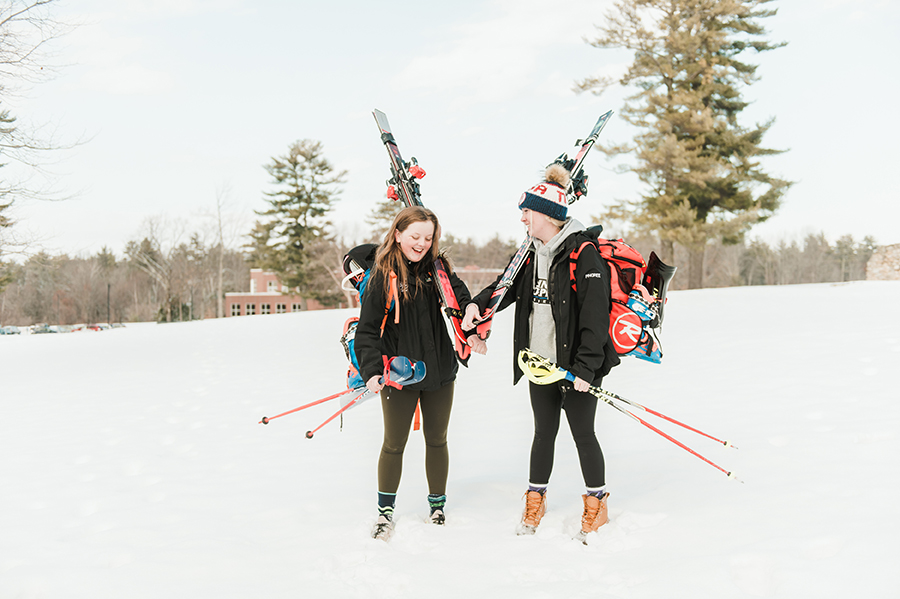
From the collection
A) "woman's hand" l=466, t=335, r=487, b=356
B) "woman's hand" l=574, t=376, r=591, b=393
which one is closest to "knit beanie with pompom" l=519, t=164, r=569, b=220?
"woman's hand" l=466, t=335, r=487, b=356

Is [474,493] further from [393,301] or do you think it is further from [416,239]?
[416,239]

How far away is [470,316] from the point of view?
300 centimetres

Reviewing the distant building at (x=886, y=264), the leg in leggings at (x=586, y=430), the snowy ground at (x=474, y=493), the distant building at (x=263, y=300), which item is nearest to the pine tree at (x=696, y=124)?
the distant building at (x=886, y=264)

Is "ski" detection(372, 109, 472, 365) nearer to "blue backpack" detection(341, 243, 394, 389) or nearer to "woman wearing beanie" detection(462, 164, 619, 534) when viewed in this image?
"woman wearing beanie" detection(462, 164, 619, 534)

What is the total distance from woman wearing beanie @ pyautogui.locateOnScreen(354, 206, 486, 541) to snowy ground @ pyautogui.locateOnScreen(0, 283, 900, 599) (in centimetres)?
38

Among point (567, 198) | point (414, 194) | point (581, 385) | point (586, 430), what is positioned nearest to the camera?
point (581, 385)

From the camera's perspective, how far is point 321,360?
9.80 metres

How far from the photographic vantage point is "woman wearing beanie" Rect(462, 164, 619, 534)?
2.80 m

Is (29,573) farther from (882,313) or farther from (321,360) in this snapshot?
(882,313)

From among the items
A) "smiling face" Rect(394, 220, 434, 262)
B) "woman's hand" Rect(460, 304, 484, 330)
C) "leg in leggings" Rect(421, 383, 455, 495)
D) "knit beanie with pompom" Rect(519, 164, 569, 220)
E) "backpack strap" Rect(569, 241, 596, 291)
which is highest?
"knit beanie with pompom" Rect(519, 164, 569, 220)

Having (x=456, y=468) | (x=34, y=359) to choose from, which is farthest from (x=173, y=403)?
(x=34, y=359)

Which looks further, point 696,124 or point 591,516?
point 696,124

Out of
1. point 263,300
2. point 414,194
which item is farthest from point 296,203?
point 414,194

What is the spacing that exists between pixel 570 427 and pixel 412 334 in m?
0.90
